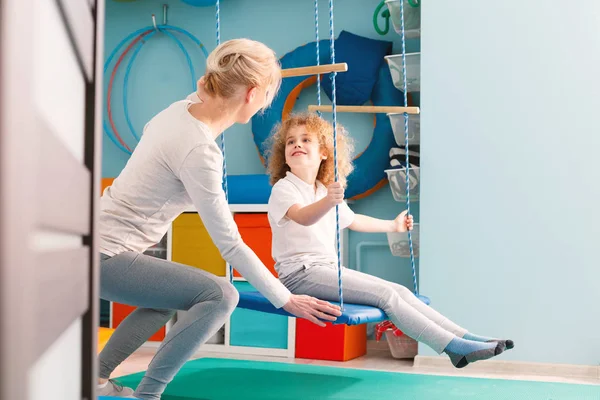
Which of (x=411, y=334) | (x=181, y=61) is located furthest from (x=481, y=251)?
A: (x=181, y=61)

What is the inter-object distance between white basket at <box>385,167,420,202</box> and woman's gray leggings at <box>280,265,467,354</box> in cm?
98

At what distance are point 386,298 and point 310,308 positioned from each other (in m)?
0.33

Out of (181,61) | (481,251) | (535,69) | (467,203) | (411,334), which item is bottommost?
(411,334)

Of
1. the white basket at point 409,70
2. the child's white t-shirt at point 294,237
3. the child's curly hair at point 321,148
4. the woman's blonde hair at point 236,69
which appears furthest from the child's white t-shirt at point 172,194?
the white basket at point 409,70

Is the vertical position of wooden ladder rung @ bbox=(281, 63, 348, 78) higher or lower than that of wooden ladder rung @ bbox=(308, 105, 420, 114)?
higher

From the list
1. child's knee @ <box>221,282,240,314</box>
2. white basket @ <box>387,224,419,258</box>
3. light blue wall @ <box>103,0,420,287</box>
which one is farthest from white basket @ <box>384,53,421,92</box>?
child's knee @ <box>221,282,240,314</box>

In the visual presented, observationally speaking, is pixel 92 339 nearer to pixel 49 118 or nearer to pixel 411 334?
pixel 49 118

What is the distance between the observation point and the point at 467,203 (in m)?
3.01

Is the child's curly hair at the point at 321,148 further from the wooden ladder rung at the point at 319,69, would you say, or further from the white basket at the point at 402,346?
the white basket at the point at 402,346

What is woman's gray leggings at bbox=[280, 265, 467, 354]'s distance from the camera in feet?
6.66

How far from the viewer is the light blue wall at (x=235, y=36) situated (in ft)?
11.9

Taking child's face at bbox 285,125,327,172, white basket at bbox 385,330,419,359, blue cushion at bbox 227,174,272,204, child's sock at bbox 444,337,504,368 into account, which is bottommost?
white basket at bbox 385,330,419,359

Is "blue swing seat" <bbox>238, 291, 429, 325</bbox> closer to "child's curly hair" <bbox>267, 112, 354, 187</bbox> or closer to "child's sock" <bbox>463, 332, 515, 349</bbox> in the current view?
"child's sock" <bbox>463, 332, 515, 349</bbox>

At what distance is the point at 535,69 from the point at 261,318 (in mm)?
1734
